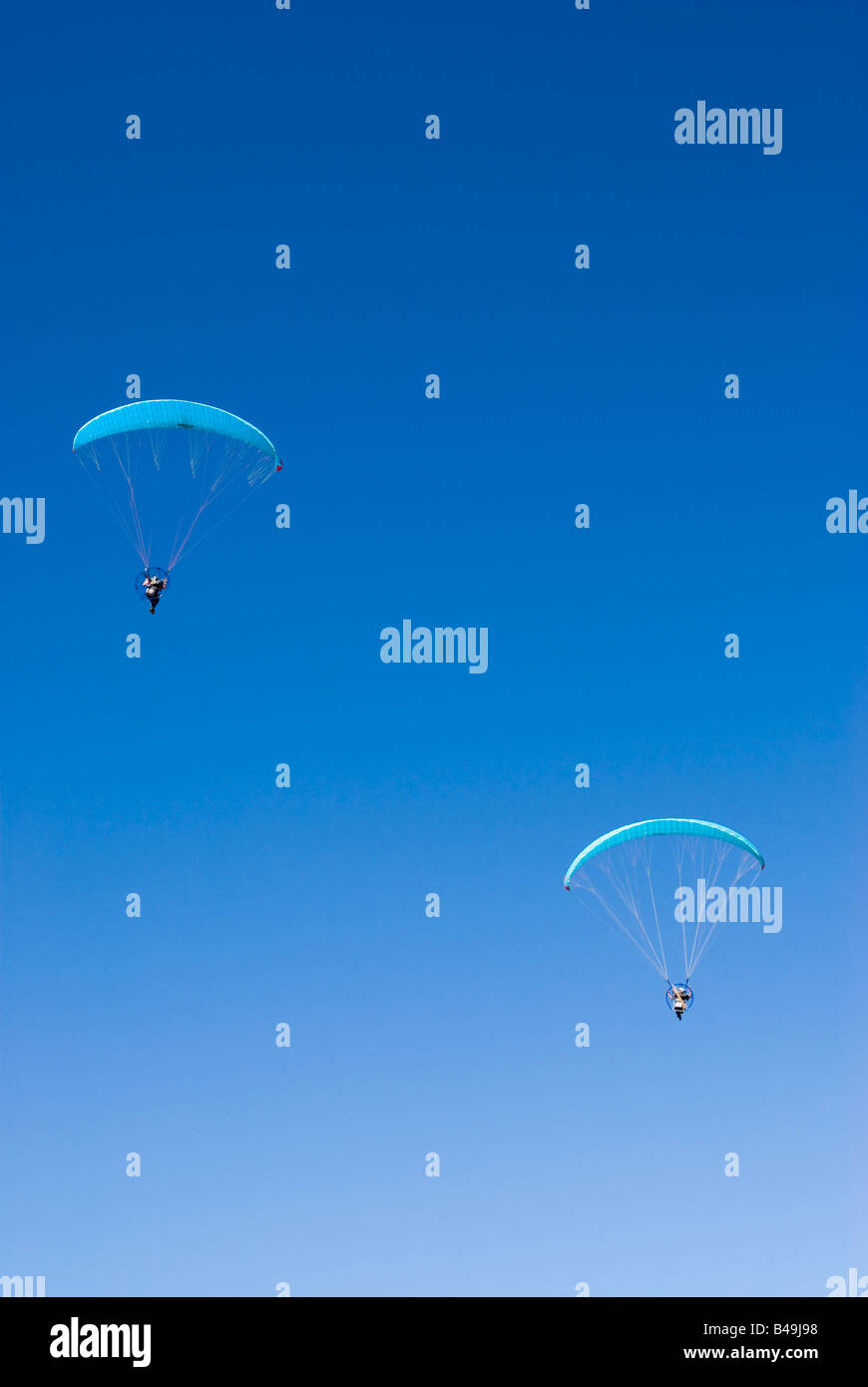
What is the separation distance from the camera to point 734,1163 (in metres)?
52.3

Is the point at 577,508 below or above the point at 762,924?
above
